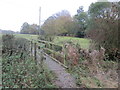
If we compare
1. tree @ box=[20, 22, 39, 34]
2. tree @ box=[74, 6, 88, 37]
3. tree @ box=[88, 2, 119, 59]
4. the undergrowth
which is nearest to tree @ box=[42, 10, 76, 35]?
tree @ box=[74, 6, 88, 37]

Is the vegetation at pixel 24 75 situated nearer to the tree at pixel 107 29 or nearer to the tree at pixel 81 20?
the tree at pixel 107 29

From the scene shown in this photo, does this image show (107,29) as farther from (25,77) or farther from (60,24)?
(25,77)

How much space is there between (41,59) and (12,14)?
5.81ft

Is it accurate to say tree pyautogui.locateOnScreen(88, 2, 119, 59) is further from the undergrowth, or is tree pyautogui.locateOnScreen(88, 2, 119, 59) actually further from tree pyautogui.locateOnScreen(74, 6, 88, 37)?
the undergrowth

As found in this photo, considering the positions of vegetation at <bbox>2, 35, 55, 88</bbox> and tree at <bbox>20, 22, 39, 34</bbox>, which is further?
tree at <bbox>20, 22, 39, 34</bbox>

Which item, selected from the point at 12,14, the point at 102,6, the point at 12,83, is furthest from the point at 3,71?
the point at 102,6

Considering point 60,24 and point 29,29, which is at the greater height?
point 60,24

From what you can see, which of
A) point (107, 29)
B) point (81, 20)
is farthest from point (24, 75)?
point (81, 20)

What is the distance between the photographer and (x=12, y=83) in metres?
2.21

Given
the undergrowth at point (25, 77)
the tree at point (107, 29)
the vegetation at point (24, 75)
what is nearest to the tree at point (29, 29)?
the vegetation at point (24, 75)

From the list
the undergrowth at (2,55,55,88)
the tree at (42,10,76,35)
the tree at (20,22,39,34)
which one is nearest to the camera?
the undergrowth at (2,55,55,88)

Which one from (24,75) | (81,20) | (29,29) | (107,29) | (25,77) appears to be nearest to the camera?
(25,77)

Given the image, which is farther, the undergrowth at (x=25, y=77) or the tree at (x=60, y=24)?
the tree at (x=60, y=24)

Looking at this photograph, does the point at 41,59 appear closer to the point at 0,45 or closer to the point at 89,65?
the point at 89,65
